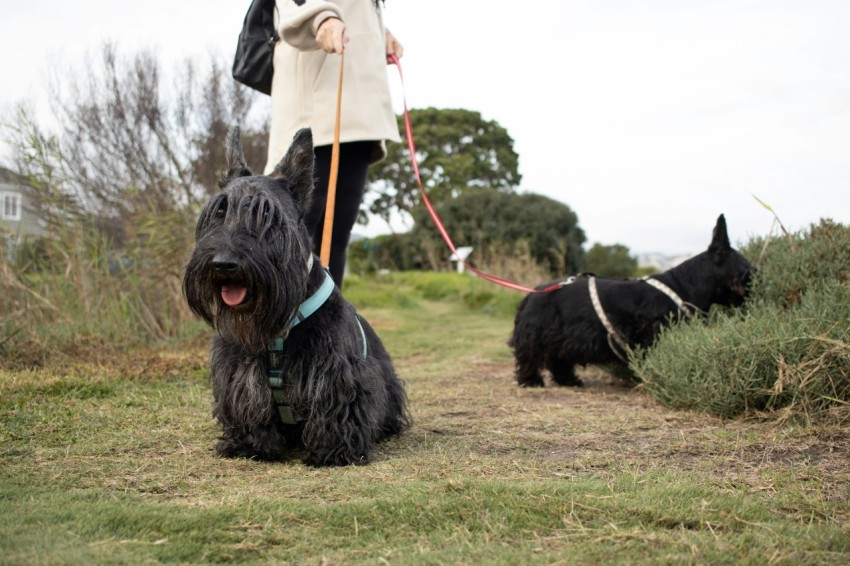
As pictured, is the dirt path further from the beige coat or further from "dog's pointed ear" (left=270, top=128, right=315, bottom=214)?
the beige coat

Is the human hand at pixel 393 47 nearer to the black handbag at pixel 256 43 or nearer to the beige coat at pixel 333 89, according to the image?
the beige coat at pixel 333 89

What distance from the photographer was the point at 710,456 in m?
3.30

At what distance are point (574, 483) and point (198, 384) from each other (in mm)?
3112

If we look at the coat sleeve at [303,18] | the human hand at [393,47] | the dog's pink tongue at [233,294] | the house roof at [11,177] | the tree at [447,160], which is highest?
the tree at [447,160]

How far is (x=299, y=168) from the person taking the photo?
3.31 m

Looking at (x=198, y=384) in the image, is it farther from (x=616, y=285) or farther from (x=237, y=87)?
(x=237, y=87)

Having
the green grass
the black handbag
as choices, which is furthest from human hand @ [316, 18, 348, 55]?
the green grass

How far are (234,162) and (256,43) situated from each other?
1402 millimetres

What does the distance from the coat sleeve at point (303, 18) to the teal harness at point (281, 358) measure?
4.81 feet

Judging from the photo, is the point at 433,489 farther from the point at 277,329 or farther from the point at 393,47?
the point at 393,47

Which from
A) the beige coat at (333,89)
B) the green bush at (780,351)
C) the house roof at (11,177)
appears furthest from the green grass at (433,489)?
the house roof at (11,177)

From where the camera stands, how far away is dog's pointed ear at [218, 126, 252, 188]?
331 centimetres

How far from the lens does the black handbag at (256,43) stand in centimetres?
444

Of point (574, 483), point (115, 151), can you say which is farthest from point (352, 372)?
point (115, 151)
